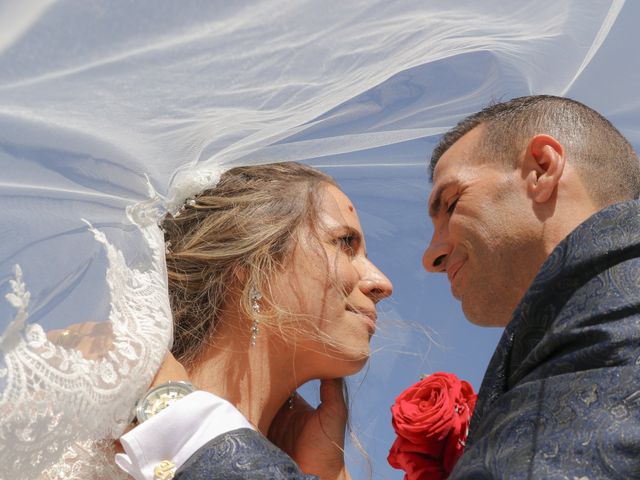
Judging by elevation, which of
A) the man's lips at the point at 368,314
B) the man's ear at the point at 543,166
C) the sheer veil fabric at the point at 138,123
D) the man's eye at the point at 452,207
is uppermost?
the sheer veil fabric at the point at 138,123

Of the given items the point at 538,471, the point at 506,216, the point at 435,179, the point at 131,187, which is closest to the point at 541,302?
the point at 538,471

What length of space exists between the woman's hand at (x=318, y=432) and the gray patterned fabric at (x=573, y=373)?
1.31 meters

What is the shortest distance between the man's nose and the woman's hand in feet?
2.37

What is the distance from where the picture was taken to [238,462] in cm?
227

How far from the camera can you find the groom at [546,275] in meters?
1.94

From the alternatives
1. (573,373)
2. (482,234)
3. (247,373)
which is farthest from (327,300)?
(573,373)

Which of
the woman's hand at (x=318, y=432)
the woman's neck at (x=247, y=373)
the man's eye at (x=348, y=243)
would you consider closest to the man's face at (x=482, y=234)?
the man's eye at (x=348, y=243)

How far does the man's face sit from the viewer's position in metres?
3.29

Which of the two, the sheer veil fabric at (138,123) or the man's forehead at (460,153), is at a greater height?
the sheer veil fabric at (138,123)

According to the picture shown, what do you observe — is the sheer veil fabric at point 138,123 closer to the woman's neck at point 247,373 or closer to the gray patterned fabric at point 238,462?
the gray patterned fabric at point 238,462

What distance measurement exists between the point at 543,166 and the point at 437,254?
0.65 metres

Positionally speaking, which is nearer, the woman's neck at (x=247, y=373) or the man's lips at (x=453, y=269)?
the woman's neck at (x=247, y=373)

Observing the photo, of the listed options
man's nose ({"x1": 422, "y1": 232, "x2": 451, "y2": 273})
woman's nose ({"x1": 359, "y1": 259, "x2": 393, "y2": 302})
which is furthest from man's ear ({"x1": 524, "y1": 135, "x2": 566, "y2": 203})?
woman's nose ({"x1": 359, "y1": 259, "x2": 393, "y2": 302})

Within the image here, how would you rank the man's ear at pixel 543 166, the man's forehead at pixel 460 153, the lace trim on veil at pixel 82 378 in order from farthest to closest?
1. the man's forehead at pixel 460 153
2. the man's ear at pixel 543 166
3. the lace trim on veil at pixel 82 378
